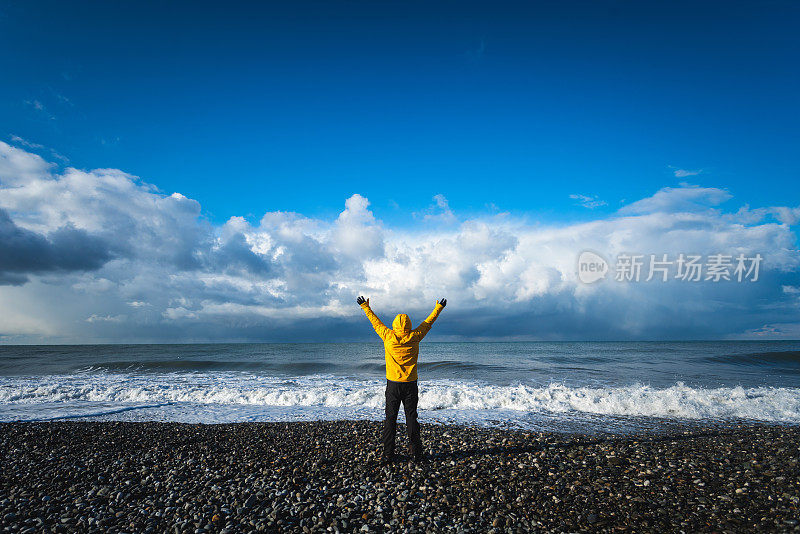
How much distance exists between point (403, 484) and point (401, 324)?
3.00m

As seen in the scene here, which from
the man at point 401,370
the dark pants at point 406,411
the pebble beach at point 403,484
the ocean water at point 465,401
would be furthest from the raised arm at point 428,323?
the ocean water at point 465,401

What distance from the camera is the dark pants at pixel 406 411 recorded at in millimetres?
7855

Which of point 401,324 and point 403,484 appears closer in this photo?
point 403,484

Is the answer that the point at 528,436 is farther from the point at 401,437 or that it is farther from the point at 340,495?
the point at 340,495

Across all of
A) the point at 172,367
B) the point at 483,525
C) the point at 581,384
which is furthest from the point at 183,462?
the point at 172,367

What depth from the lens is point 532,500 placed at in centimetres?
630

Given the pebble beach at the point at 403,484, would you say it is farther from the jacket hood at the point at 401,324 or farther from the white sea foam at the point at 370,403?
the white sea foam at the point at 370,403

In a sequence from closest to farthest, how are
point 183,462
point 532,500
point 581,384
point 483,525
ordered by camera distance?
point 483,525, point 532,500, point 183,462, point 581,384

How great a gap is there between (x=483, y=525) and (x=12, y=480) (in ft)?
30.3

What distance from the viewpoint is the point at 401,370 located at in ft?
25.8

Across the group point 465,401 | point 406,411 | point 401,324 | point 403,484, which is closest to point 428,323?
point 401,324

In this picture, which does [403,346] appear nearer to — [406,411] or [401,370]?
[401,370]

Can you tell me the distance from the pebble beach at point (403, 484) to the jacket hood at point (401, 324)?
284cm

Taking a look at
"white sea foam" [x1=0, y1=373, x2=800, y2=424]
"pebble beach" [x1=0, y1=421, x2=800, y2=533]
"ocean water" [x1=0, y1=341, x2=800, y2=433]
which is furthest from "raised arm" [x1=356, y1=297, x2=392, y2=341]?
"white sea foam" [x1=0, y1=373, x2=800, y2=424]
